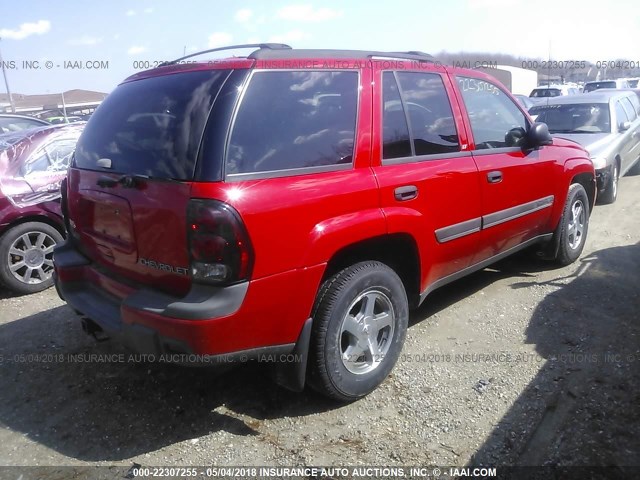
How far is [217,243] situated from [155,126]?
770 mm

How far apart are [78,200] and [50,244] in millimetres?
2332

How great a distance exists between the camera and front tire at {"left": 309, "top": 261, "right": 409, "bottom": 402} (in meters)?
2.78

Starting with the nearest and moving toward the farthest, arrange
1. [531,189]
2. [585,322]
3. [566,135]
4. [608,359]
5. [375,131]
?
[375,131]
[608,359]
[585,322]
[531,189]
[566,135]

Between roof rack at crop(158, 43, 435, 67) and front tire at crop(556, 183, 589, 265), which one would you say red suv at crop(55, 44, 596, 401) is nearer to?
roof rack at crop(158, 43, 435, 67)

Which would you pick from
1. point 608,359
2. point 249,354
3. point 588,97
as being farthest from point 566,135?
point 249,354

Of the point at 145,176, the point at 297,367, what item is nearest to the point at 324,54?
the point at 145,176

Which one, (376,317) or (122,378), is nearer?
(376,317)

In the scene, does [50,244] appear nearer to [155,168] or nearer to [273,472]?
[155,168]

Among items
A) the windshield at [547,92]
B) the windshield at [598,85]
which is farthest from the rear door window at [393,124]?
the windshield at [598,85]

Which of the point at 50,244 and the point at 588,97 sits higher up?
the point at 588,97

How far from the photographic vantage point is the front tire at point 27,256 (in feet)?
15.7

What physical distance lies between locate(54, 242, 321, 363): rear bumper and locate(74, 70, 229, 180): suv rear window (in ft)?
1.94

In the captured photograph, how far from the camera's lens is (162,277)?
2.57 metres

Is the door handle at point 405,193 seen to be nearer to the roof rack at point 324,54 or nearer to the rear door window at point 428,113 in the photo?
the rear door window at point 428,113
